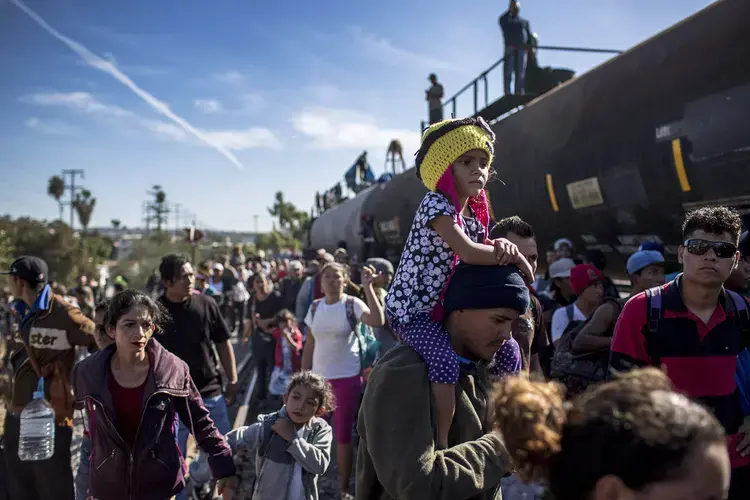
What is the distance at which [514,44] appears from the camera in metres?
8.16

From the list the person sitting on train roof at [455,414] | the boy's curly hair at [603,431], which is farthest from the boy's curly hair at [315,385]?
the boy's curly hair at [603,431]

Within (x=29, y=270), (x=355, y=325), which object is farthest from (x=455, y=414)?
(x=29, y=270)

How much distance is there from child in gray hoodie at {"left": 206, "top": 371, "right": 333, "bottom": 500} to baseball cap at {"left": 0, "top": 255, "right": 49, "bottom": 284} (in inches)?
74.9

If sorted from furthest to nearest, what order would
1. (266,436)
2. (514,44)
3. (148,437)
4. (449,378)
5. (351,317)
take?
(514,44) < (351,317) < (266,436) < (148,437) < (449,378)

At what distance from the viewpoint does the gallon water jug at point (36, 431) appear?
3.72 m

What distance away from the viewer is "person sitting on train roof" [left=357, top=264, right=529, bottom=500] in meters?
1.47

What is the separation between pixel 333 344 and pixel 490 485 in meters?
3.34

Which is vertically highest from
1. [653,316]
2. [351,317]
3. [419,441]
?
[653,316]

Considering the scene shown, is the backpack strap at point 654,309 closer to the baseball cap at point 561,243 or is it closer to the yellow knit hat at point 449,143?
the yellow knit hat at point 449,143

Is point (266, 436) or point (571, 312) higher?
point (571, 312)

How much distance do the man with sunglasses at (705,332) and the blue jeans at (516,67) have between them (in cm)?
618

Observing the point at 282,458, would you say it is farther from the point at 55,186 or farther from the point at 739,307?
the point at 55,186

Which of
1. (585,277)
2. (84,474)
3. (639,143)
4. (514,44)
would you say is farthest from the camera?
(514,44)

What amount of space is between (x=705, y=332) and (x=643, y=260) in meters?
1.26
